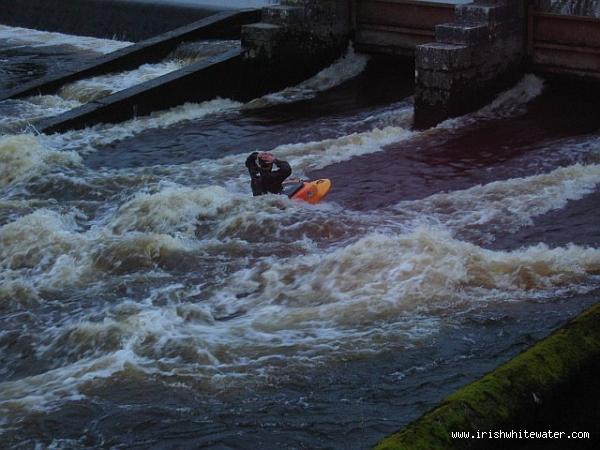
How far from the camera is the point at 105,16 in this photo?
19156 millimetres

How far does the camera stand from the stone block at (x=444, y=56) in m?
11.7

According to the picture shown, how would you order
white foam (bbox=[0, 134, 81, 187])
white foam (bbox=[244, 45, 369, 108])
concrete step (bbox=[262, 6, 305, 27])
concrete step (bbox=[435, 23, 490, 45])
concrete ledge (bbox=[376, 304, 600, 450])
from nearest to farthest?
1. concrete ledge (bbox=[376, 304, 600, 450])
2. white foam (bbox=[0, 134, 81, 187])
3. concrete step (bbox=[435, 23, 490, 45])
4. white foam (bbox=[244, 45, 369, 108])
5. concrete step (bbox=[262, 6, 305, 27])

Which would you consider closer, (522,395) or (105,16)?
(522,395)

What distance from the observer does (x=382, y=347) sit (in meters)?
6.47

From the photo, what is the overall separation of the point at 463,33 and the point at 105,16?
31.1 feet

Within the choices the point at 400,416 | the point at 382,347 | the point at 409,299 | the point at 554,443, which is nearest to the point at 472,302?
the point at 409,299

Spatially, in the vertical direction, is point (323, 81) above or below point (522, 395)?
below

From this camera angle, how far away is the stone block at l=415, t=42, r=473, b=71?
11.7m

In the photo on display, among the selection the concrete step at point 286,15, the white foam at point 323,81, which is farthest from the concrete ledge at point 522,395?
the concrete step at point 286,15

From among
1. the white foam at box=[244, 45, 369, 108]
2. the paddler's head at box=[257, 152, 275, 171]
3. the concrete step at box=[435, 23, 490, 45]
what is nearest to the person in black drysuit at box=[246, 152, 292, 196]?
the paddler's head at box=[257, 152, 275, 171]

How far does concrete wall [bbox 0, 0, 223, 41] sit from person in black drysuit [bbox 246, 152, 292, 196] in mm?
8995

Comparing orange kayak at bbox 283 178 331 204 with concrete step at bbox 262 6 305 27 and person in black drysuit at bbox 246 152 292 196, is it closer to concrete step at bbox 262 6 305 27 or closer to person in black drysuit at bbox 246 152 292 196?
person in black drysuit at bbox 246 152 292 196

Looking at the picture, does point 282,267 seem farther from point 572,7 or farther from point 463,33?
point 572,7

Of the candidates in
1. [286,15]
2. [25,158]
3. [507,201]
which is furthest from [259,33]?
[507,201]
